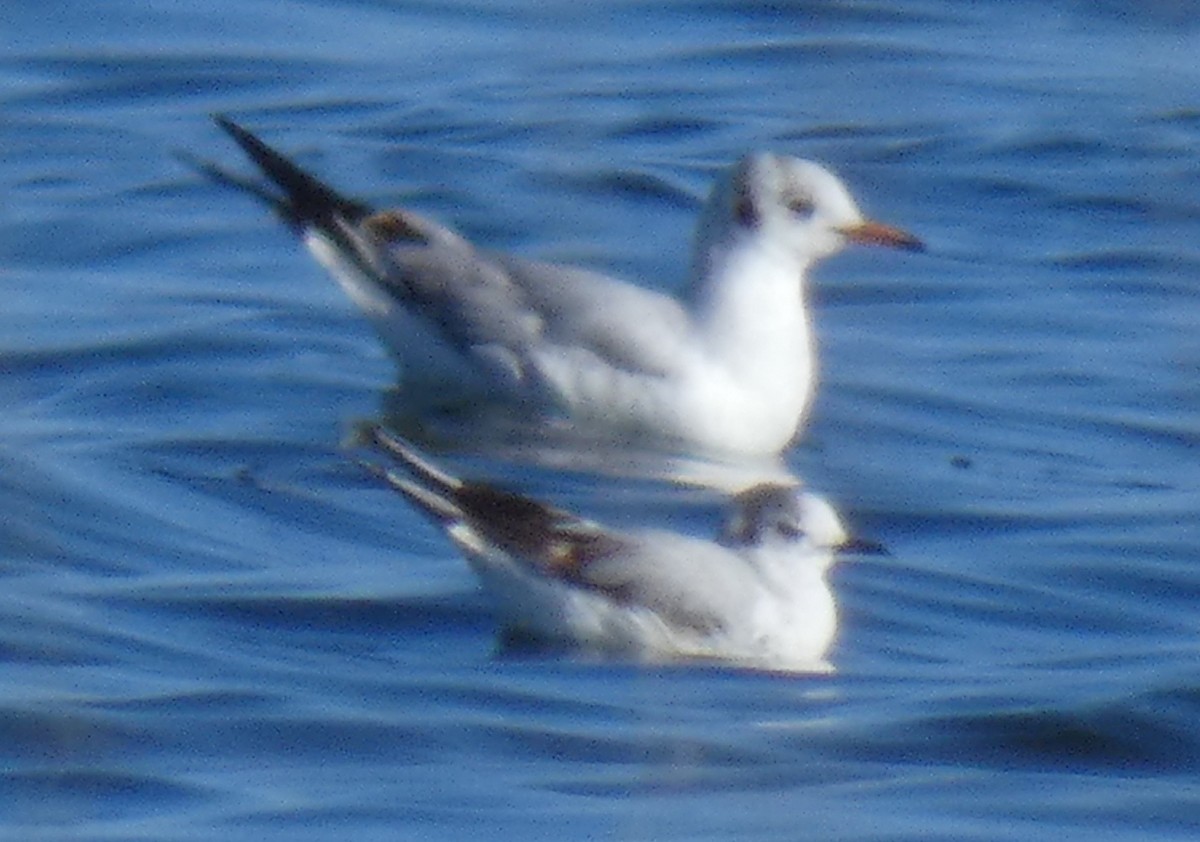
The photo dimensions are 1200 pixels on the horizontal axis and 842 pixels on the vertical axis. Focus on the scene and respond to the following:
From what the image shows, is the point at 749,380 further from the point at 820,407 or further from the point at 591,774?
the point at 591,774

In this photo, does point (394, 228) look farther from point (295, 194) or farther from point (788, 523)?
point (788, 523)

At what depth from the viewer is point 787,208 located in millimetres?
12555

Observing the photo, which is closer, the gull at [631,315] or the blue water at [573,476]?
the blue water at [573,476]

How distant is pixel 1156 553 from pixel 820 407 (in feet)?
7.20

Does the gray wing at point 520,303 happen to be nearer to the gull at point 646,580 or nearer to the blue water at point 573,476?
the blue water at point 573,476

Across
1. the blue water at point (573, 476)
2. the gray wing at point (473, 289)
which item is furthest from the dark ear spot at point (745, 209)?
the blue water at point (573, 476)

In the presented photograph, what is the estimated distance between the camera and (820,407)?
12867mm

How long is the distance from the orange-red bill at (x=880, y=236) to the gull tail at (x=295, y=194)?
1.77 metres

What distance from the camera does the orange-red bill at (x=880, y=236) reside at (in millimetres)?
12102

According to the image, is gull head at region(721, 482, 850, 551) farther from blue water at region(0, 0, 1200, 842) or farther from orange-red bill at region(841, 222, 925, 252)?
orange-red bill at region(841, 222, 925, 252)

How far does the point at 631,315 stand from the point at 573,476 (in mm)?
616

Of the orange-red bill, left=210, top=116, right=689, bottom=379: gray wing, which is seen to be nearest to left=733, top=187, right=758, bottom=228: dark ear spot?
the orange-red bill

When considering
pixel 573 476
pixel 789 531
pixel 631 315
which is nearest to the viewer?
pixel 789 531

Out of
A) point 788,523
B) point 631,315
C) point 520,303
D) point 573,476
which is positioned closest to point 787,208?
point 631,315
